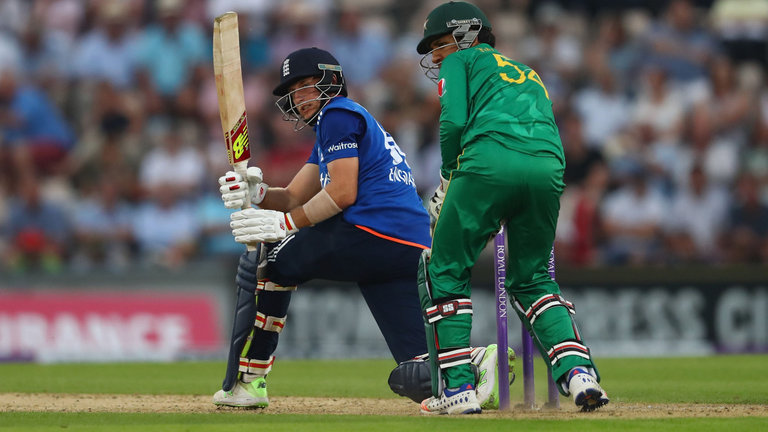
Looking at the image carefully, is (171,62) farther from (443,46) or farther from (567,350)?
(567,350)

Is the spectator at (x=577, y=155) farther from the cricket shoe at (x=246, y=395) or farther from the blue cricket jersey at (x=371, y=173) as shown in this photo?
the cricket shoe at (x=246, y=395)

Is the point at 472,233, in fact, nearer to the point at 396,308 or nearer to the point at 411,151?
Result: the point at 396,308

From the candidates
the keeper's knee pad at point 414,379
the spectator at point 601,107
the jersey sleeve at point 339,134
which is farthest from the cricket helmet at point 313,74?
the spectator at point 601,107

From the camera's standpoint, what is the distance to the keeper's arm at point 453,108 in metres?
5.84

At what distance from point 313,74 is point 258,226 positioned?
1.01 meters

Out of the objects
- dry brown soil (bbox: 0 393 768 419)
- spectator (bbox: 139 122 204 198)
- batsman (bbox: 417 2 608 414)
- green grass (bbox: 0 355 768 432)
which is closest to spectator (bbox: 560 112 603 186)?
green grass (bbox: 0 355 768 432)

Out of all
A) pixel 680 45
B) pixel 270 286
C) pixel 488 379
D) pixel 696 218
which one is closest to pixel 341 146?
pixel 270 286

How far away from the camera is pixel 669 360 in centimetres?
1149

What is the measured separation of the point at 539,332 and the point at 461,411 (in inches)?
23.4

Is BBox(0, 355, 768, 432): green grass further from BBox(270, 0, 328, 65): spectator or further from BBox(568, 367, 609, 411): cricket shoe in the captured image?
BBox(270, 0, 328, 65): spectator

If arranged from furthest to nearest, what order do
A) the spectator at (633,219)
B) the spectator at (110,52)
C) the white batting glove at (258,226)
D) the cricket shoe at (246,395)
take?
the spectator at (110,52), the spectator at (633,219), the cricket shoe at (246,395), the white batting glove at (258,226)

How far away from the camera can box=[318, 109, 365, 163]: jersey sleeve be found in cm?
650

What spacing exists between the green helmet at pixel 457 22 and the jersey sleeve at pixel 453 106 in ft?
0.78

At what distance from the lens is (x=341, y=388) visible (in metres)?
8.82
